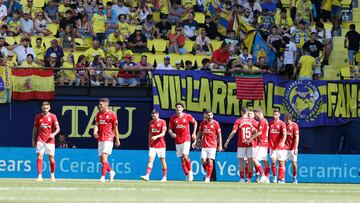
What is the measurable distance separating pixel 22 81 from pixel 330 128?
362 inches

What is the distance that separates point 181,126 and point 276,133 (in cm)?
312

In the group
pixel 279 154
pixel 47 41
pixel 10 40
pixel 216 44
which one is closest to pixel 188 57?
pixel 216 44

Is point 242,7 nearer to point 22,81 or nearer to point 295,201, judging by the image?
point 22,81

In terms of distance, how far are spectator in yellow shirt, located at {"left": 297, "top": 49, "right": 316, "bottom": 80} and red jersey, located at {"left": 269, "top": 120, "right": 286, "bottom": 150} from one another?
394 cm

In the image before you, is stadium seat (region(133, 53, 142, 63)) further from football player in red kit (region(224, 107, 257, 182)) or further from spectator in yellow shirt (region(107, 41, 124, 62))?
football player in red kit (region(224, 107, 257, 182))

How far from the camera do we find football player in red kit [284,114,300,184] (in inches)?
1174

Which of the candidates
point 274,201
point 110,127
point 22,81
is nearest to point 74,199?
point 274,201

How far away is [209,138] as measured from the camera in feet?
93.4

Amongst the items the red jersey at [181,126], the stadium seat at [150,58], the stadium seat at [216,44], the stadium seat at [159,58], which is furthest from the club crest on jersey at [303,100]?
the red jersey at [181,126]

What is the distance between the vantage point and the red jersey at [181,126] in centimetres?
2786

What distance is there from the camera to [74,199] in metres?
14.5

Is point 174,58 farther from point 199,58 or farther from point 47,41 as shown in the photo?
point 47,41

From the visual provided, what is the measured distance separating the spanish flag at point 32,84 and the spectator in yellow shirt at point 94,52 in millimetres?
1369

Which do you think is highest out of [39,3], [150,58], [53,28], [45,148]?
[39,3]
